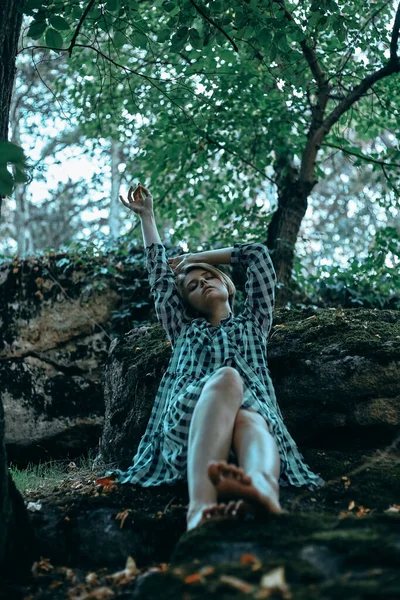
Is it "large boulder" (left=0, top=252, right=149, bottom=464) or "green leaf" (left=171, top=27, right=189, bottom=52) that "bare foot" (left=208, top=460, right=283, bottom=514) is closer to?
"green leaf" (left=171, top=27, right=189, bottom=52)

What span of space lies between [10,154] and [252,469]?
61.8 inches

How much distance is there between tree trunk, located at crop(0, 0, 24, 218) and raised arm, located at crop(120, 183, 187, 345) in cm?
116

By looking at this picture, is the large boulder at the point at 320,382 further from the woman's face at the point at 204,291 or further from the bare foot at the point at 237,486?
the bare foot at the point at 237,486

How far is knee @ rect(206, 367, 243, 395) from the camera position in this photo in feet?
10.0

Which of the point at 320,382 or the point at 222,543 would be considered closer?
the point at 222,543

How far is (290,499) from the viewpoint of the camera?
126 inches

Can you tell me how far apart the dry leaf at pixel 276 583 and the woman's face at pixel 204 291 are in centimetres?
219

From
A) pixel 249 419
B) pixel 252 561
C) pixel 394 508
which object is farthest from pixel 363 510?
pixel 252 561

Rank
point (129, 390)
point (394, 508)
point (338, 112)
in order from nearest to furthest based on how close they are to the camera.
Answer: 1. point (394, 508)
2. point (129, 390)
3. point (338, 112)

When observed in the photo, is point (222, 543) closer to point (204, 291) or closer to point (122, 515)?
point (122, 515)

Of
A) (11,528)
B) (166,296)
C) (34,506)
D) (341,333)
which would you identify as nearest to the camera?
(11,528)

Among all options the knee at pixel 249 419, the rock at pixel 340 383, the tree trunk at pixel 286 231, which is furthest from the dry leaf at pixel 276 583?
the tree trunk at pixel 286 231

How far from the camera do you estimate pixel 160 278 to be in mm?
4148

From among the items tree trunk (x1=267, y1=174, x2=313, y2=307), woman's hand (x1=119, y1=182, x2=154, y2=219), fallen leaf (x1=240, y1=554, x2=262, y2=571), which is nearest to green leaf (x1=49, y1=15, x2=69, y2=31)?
woman's hand (x1=119, y1=182, x2=154, y2=219)
